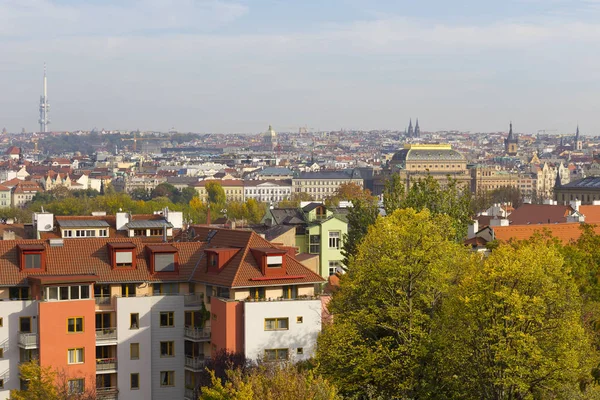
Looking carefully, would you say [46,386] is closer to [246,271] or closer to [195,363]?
[195,363]

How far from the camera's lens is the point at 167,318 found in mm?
33250

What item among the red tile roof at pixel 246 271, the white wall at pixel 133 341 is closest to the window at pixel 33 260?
the white wall at pixel 133 341

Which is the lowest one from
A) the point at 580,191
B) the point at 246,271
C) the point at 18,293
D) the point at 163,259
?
the point at 580,191

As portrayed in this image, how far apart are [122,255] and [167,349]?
273cm

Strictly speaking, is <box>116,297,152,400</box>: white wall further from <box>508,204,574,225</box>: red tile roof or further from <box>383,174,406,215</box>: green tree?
<box>508,204,574,225</box>: red tile roof

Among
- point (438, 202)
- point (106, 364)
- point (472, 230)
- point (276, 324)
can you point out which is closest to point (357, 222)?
point (438, 202)

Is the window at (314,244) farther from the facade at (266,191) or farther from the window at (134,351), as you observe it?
the facade at (266,191)

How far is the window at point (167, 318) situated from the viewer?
33156mm

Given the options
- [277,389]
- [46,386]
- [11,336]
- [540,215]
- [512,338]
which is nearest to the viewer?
[277,389]

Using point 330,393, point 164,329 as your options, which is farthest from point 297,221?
point 330,393

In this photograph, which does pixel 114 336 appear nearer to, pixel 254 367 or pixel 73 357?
pixel 73 357

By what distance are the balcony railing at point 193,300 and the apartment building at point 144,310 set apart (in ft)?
0.08

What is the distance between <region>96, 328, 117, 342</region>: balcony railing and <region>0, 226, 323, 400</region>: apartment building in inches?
1.0

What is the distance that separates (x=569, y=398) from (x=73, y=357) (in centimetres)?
1191
